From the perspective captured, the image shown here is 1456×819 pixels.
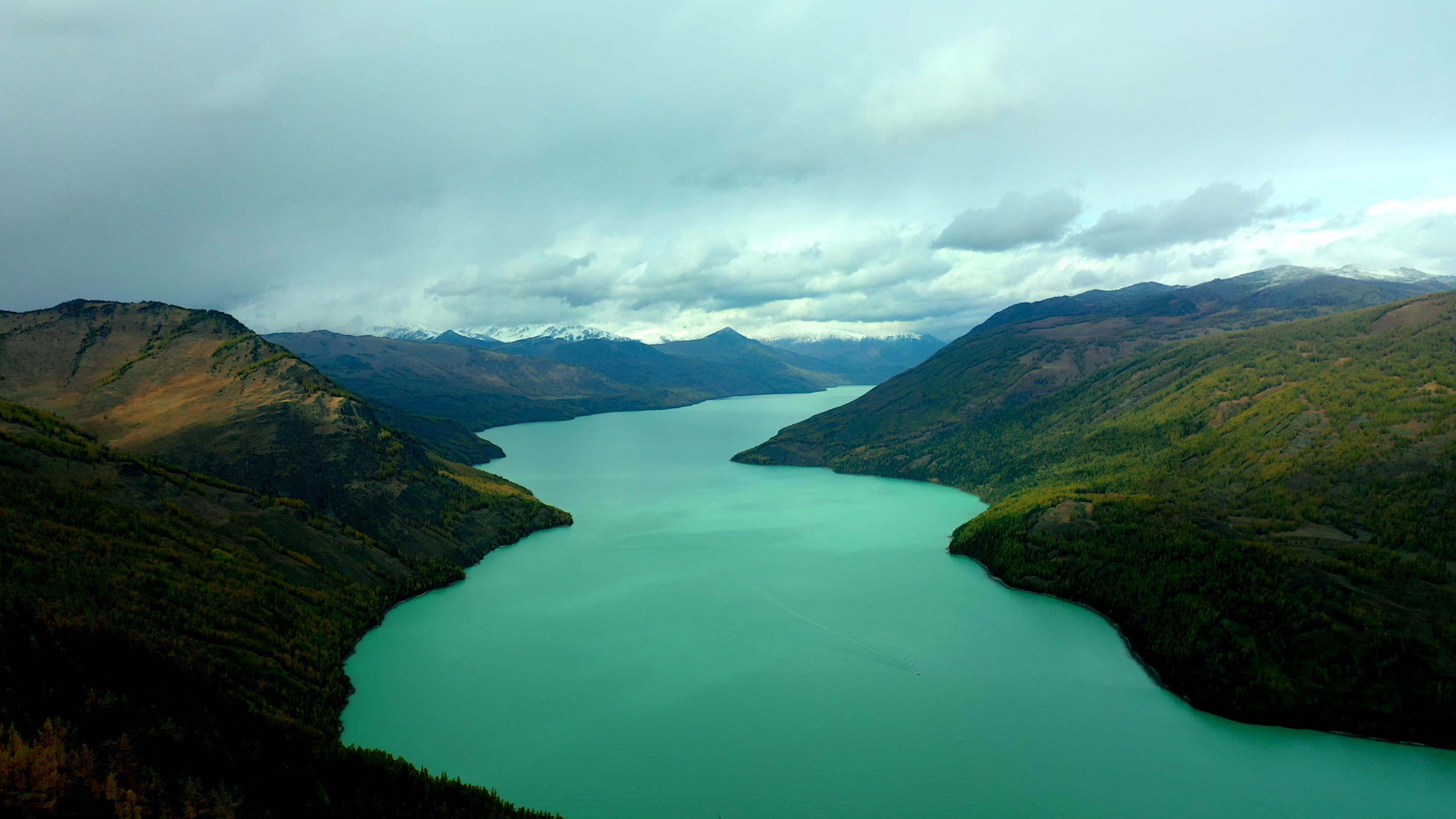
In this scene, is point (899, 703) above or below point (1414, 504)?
below

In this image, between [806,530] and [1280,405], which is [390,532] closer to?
[806,530]

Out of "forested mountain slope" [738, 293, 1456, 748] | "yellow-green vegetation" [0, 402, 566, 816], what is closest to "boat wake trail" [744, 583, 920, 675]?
"forested mountain slope" [738, 293, 1456, 748]

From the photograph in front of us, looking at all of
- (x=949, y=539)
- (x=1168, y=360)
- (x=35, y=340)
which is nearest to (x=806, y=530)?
(x=949, y=539)

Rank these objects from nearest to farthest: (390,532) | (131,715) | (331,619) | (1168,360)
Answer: (131,715)
(331,619)
(390,532)
(1168,360)

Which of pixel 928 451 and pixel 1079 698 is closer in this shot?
pixel 1079 698

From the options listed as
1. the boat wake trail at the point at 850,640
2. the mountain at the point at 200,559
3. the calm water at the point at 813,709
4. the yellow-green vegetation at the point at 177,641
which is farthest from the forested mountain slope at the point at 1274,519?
the yellow-green vegetation at the point at 177,641

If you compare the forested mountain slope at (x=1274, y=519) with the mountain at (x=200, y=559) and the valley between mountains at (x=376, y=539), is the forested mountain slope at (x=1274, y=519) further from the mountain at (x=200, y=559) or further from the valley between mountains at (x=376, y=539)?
the mountain at (x=200, y=559)

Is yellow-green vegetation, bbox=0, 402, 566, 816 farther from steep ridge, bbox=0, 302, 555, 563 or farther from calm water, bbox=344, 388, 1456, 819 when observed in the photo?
steep ridge, bbox=0, 302, 555, 563
